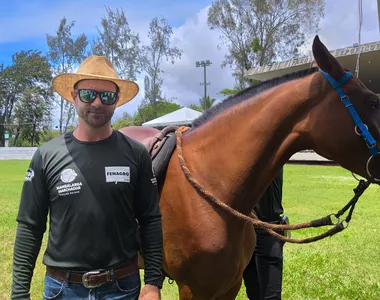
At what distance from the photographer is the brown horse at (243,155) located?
2.21 metres

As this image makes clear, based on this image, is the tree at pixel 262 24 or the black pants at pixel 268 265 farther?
the tree at pixel 262 24

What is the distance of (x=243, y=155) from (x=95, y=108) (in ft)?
3.15

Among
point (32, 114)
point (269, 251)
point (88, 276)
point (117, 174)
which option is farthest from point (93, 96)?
point (32, 114)

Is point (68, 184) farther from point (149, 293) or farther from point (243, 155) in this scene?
point (243, 155)

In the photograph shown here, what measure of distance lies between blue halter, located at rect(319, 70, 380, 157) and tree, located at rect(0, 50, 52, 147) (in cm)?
5107

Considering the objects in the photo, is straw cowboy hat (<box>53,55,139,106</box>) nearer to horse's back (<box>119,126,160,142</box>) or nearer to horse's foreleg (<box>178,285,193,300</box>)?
horse's foreleg (<box>178,285,193,300</box>)

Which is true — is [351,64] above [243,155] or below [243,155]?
above

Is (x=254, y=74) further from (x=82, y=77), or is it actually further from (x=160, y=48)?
(x=82, y=77)

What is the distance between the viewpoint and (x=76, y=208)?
189cm

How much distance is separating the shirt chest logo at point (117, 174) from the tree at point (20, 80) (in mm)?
50947

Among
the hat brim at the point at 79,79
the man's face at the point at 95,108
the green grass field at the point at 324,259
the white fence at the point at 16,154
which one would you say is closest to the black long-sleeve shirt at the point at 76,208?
the man's face at the point at 95,108

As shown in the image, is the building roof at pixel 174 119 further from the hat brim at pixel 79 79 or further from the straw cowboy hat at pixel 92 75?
the straw cowboy hat at pixel 92 75

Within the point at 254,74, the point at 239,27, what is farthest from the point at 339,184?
the point at 239,27

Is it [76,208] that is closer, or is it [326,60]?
[76,208]
